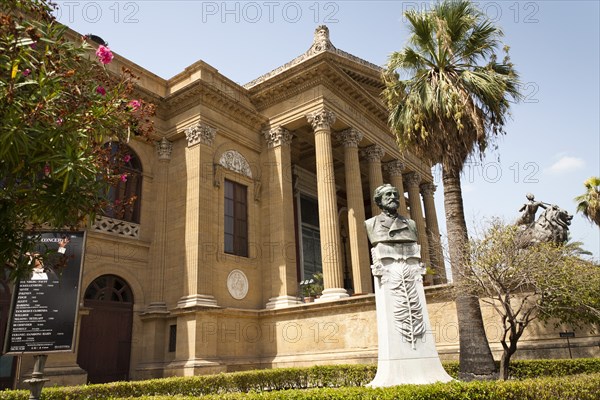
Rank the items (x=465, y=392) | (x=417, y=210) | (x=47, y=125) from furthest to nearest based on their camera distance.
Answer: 1. (x=417, y=210)
2. (x=465, y=392)
3. (x=47, y=125)

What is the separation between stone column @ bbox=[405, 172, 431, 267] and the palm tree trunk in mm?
13179

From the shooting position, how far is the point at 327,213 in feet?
67.5

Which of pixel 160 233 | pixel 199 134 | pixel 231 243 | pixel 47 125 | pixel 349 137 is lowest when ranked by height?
pixel 47 125

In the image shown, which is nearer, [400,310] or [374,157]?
[400,310]

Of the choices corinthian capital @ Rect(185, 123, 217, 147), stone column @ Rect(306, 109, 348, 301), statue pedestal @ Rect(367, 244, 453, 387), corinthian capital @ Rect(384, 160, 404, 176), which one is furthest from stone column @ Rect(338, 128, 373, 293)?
statue pedestal @ Rect(367, 244, 453, 387)

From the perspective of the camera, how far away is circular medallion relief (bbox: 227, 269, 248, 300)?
783 inches

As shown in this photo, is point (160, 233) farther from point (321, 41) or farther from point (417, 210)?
point (417, 210)

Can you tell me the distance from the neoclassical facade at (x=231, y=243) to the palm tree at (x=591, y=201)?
1159 cm

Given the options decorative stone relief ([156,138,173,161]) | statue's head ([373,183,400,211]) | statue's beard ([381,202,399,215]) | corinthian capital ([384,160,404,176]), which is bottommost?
statue's beard ([381,202,399,215])

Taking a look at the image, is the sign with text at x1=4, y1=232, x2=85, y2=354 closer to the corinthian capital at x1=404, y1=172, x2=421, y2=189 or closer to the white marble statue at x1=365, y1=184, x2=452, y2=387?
the white marble statue at x1=365, y1=184, x2=452, y2=387

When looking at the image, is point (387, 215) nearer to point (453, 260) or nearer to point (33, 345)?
point (453, 260)

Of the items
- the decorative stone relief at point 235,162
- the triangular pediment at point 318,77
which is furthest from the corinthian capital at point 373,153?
the decorative stone relief at point 235,162

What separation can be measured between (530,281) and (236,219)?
44.3 ft

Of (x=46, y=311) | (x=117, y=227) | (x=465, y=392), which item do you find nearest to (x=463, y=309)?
(x=465, y=392)
